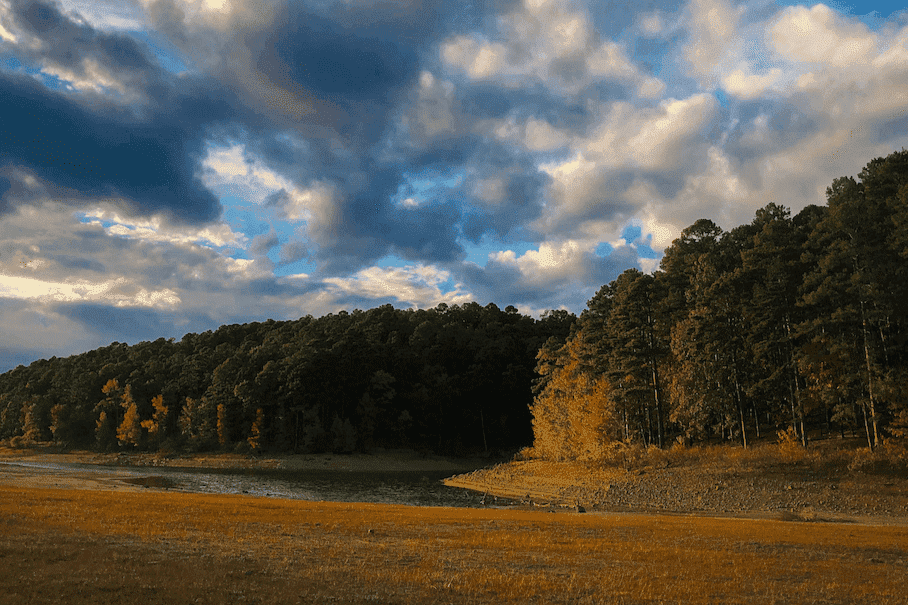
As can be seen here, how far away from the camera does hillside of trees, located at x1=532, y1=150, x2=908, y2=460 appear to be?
38.2 meters

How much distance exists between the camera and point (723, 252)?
182 feet

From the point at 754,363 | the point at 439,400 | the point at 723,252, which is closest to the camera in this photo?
the point at 754,363

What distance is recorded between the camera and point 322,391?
103375mm

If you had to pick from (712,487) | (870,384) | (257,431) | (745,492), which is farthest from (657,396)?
(257,431)

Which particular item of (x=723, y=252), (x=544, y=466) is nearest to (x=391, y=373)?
(x=544, y=466)

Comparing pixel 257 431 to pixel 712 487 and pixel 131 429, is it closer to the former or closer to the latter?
pixel 131 429

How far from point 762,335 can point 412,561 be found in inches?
1639

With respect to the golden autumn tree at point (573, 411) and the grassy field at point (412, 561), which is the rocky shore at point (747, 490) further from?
the grassy field at point (412, 561)

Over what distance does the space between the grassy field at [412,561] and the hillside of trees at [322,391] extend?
77.8 metres

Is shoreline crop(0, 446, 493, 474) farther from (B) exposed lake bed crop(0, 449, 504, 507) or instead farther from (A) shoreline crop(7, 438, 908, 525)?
(A) shoreline crop(7, 438, 908, 525)

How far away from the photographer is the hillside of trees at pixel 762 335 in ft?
125

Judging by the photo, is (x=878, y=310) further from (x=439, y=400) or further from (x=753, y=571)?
(x=439, y=400)

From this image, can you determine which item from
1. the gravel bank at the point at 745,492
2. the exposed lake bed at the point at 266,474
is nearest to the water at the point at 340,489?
the exposed lake bed at the point at 266,474

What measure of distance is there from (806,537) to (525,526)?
38.0 ft
